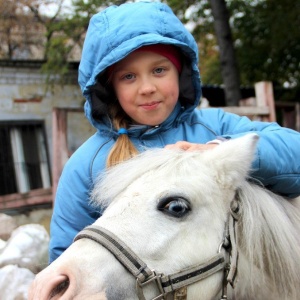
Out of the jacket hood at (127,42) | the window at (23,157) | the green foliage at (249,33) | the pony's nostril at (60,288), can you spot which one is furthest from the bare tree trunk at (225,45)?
the pony's nostril at (60,288)

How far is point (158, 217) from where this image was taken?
1.28m

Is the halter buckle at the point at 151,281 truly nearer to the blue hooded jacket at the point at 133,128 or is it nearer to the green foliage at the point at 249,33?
the blue hooded jacket at the point at 133,128

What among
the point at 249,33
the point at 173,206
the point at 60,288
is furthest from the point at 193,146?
the point at 249,33

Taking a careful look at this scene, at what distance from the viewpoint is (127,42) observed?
1.63 meters

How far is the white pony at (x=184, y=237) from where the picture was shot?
118 cm

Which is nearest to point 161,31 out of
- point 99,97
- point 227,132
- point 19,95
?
point 99,97

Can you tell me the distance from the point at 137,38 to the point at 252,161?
0.65m

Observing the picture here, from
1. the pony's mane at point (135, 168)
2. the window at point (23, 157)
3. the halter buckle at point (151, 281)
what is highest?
the pony's mane at point (135, 168)

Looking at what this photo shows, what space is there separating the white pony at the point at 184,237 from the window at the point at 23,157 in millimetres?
7198

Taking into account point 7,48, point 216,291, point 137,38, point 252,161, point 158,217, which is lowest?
point 216,291

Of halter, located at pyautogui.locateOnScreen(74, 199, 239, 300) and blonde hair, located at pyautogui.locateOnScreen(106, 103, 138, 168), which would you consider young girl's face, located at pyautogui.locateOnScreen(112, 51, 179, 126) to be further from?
halter, located at pyautogui.locateOnScreen(74, 199, 239, 300)

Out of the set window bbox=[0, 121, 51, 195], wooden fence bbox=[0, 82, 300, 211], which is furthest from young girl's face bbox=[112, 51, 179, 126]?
window bbox=[0, 121, 51, 195]

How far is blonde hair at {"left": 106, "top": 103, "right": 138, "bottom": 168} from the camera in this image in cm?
166

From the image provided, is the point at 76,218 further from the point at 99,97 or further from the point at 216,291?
the point at 216,291
